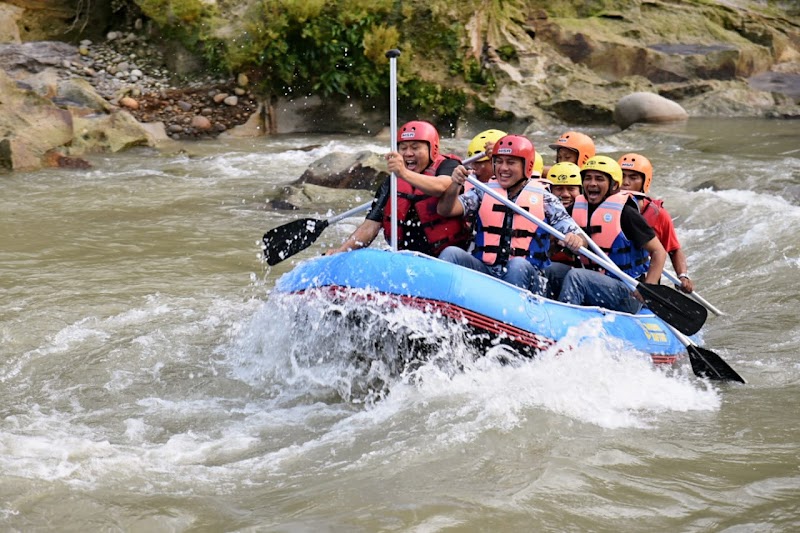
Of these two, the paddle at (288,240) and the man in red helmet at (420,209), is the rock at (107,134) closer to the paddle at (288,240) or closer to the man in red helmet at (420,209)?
the paddle at (288,240)

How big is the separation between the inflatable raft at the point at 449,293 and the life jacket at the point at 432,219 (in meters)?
0.64

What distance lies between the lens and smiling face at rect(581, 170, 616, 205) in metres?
5.91

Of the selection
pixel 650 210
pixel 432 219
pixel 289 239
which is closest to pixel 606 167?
pixel 650 210

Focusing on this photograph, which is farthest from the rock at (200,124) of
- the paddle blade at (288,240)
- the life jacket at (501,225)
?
the life jacket at (501,225)

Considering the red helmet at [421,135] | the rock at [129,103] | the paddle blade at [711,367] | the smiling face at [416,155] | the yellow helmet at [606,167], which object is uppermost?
the red helmet at [421,135]

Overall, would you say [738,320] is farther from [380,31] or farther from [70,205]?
[380,31]

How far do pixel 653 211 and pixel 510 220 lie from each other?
1.16 metres

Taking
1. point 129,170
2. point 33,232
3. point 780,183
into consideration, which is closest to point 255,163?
point 129,170

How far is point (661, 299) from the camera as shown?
5.35 metres

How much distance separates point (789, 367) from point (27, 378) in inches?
162

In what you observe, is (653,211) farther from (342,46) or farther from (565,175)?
(342,46)

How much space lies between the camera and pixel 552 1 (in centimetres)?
1767

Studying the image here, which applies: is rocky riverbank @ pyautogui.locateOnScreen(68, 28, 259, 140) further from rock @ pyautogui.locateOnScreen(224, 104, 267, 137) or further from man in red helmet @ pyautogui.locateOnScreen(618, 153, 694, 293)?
man in red helmet @ pyautogui.locateOnScreen(618, 153, 694, 293)

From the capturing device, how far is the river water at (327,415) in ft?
12.1
